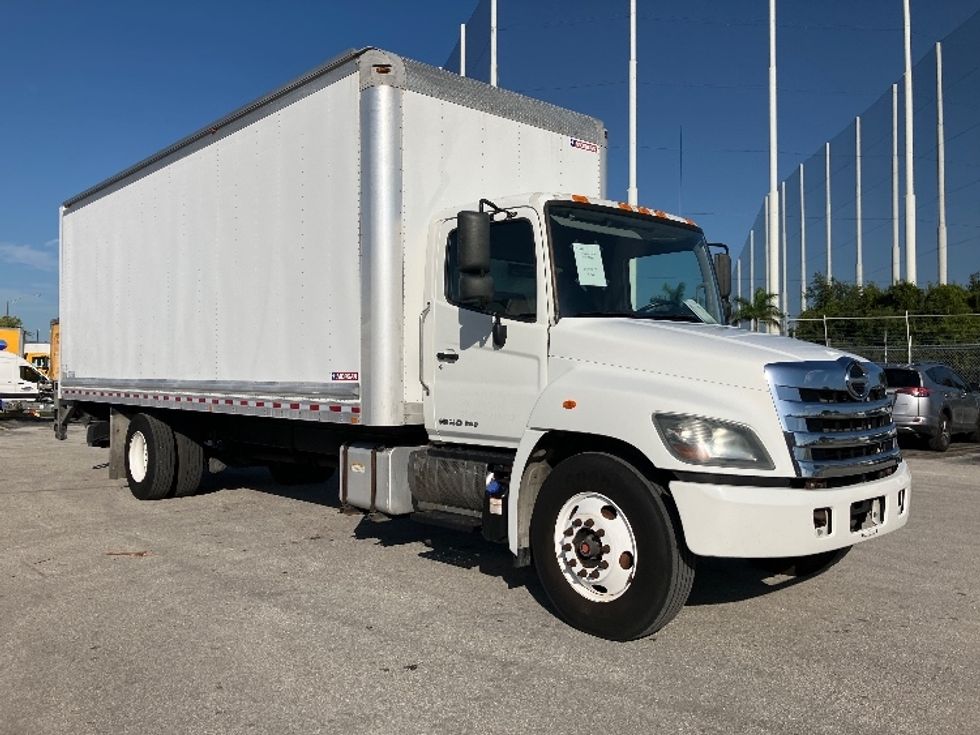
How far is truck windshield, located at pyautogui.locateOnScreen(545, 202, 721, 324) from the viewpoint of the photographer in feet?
17.2

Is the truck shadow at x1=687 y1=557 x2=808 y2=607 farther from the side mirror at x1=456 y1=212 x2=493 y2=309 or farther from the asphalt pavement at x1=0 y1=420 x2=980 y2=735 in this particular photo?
the side mirror at x1=456 y1=212 x2=493 y2=309

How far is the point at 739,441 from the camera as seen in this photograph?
4.26 metres

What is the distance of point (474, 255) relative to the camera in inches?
197

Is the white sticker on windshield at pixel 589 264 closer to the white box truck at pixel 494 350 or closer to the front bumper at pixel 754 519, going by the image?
the white box truck at pixel 494 350

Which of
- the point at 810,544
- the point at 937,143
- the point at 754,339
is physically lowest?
the point at 810,544

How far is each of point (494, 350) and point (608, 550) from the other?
1.52 m

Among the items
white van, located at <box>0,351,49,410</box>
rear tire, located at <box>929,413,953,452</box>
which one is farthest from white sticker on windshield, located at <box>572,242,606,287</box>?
white van, located at <box>0,351,49,410</box>

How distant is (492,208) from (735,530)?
2.57 metres

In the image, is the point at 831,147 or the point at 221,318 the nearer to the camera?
the point at 221,318

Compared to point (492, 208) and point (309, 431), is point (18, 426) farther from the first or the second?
point (492, 208)

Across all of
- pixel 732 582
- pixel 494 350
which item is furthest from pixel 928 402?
pixel 494 350

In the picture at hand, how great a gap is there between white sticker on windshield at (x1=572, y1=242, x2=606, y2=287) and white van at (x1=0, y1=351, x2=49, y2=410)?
25685 millimetres

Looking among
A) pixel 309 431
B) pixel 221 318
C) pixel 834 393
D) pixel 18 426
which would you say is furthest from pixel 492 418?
pixel 18 426

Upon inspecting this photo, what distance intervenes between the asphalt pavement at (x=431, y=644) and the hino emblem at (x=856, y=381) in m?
1.34
